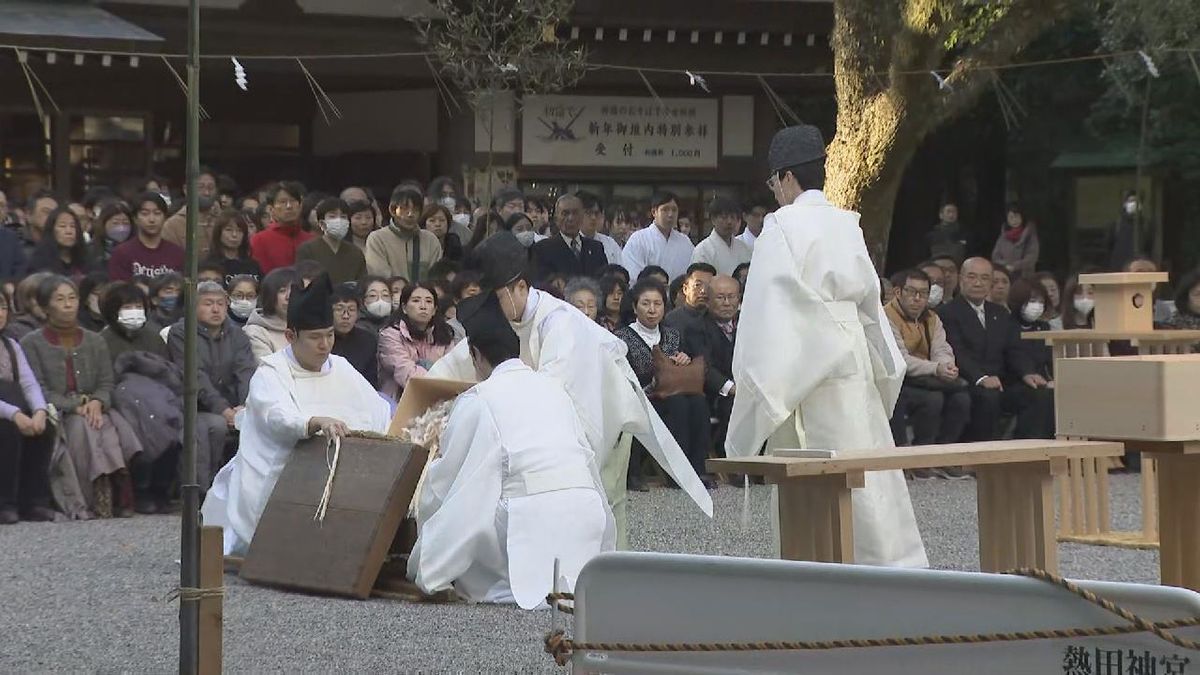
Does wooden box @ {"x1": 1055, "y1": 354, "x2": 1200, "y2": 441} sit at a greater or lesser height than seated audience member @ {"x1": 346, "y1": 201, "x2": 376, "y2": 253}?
lesser

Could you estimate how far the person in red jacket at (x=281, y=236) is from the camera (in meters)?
12.0

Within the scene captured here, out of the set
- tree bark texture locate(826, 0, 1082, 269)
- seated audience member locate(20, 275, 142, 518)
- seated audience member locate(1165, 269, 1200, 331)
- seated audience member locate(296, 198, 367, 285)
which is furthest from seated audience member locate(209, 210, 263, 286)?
seated audience member locate(1165, 269, 1200, 331)

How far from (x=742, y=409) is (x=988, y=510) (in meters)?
1.00

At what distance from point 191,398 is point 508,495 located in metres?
2.75

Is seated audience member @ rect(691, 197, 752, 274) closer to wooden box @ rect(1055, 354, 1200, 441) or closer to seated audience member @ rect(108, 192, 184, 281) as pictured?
seated audience member @ rect(108, 192, 184, 281)

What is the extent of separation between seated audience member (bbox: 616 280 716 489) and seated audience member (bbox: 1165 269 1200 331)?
10.4 ft

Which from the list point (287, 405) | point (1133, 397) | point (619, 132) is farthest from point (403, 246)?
point (1133, 397)

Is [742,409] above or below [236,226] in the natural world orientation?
below

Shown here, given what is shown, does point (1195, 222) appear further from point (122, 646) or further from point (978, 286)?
point (122, 646)

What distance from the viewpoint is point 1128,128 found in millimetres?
20875

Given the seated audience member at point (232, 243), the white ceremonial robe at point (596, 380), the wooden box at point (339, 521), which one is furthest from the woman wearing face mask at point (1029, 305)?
the wooden box at point (339, 521)

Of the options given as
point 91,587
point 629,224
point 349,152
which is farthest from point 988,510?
point 349,152

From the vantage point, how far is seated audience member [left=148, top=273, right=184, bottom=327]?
35.2ft

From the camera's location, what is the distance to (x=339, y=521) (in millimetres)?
7805
